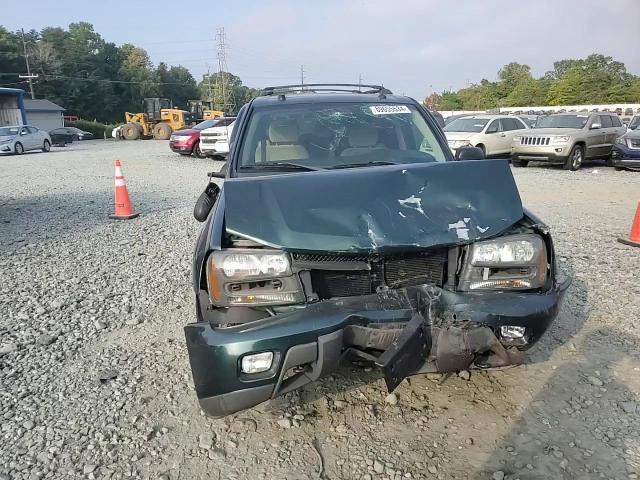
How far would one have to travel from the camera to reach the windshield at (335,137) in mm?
3363

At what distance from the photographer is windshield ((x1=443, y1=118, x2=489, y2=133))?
50.8 feet

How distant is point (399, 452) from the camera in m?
2.37

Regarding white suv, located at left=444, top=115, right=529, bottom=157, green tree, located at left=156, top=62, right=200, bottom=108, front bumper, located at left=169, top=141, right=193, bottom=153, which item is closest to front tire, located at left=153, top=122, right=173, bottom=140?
front bumper, located at left=169, top=141, right=193, bottom=153

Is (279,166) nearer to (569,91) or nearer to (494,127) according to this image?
(494,127)

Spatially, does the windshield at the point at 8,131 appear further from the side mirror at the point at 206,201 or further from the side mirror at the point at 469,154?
the side mirror at the point at 469,154

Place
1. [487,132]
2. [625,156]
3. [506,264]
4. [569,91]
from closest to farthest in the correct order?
1. [506,264]
2. [625,156]
3. [487,132]
4. [569,91]

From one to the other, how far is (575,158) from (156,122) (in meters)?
33.1

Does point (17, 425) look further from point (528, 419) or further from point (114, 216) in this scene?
point (114, 216)

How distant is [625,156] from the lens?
13.8 m

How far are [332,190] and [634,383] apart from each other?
2218 mm

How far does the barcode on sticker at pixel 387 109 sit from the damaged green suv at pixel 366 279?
1310mm

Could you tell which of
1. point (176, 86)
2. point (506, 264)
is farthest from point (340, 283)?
point (176, 86)

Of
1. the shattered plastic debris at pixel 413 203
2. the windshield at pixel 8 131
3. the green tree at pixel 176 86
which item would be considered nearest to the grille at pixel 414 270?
the shattered plastic debris at pixel 413 203

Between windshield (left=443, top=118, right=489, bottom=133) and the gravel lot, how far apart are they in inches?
451
